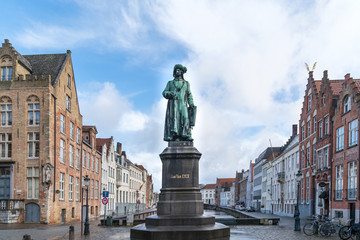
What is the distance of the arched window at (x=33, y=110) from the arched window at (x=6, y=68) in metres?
3.05

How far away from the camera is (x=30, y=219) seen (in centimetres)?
3491

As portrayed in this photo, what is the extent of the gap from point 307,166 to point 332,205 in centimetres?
1058

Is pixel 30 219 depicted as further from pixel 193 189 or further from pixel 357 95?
pixel 357 95

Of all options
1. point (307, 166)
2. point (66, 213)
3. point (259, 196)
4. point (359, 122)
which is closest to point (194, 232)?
point (359, 122)

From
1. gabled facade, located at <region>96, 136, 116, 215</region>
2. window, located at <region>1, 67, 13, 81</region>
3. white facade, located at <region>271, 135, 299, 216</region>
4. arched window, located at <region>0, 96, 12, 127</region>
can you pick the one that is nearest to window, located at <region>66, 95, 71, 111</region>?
window, located at <region>1, 67, 13, 81</region>

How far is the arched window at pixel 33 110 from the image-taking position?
1416 inches

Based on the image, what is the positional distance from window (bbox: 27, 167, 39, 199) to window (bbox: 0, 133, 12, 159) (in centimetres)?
246

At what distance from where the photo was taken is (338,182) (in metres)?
35.3

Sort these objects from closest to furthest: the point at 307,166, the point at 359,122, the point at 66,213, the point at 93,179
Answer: the point at 359,122, the point at 66,213, the point at 307,166, the point at 93,179

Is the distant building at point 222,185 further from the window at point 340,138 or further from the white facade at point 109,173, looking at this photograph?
the window at point 340,138

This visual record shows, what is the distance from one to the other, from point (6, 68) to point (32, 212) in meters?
13.0

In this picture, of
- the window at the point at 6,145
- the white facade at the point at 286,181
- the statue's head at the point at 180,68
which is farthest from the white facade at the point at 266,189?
the statue's head at the point at 180,68

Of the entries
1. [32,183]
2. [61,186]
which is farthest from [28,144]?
[61,186]

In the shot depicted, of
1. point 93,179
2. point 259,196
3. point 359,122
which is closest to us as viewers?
point 359,122
